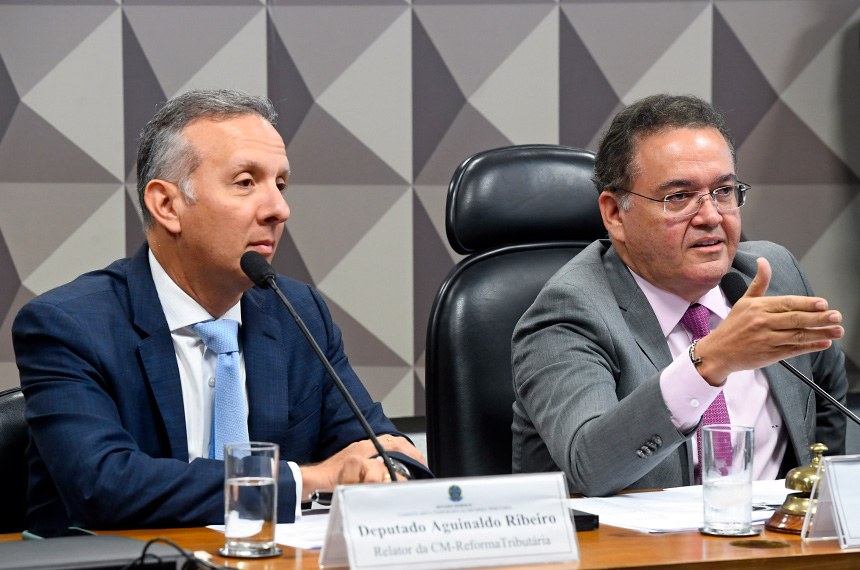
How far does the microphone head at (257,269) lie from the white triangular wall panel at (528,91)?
5.23 feet

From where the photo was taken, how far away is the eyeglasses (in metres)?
2.13

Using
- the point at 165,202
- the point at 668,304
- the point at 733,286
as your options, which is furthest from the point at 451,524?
the point at 733,286

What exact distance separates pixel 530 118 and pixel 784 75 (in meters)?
0.74

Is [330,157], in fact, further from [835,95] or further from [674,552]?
[674,552]

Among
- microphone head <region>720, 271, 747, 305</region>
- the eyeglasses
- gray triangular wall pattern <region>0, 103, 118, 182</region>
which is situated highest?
gray triangular wall pattern <region>0, 103, 118, 182</region>

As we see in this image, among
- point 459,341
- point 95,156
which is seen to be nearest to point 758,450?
point 459,341

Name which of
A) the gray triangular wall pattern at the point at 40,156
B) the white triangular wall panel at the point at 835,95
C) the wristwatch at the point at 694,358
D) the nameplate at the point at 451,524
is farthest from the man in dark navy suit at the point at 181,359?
the white triangular wall panel at the point at 835,95

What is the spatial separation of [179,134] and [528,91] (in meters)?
1.52

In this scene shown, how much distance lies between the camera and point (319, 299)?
2.19 m

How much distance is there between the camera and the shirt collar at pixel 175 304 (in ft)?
6.32

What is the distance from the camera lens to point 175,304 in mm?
1933

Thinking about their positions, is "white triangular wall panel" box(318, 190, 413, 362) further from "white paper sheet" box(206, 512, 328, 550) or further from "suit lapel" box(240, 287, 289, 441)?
"white paper sheet" box(206, 512, 328, 550)

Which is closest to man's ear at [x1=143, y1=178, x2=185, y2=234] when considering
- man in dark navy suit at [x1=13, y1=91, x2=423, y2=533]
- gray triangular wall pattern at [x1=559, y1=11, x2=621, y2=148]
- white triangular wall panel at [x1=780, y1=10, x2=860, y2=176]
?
man in dark navy suit at [x1=13, y1=91, x2=423, y2=533]

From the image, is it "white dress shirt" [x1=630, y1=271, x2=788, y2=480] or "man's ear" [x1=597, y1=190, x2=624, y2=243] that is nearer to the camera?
"white dress shirt" [x1=630, y1=271, x2=788, y2=480]
